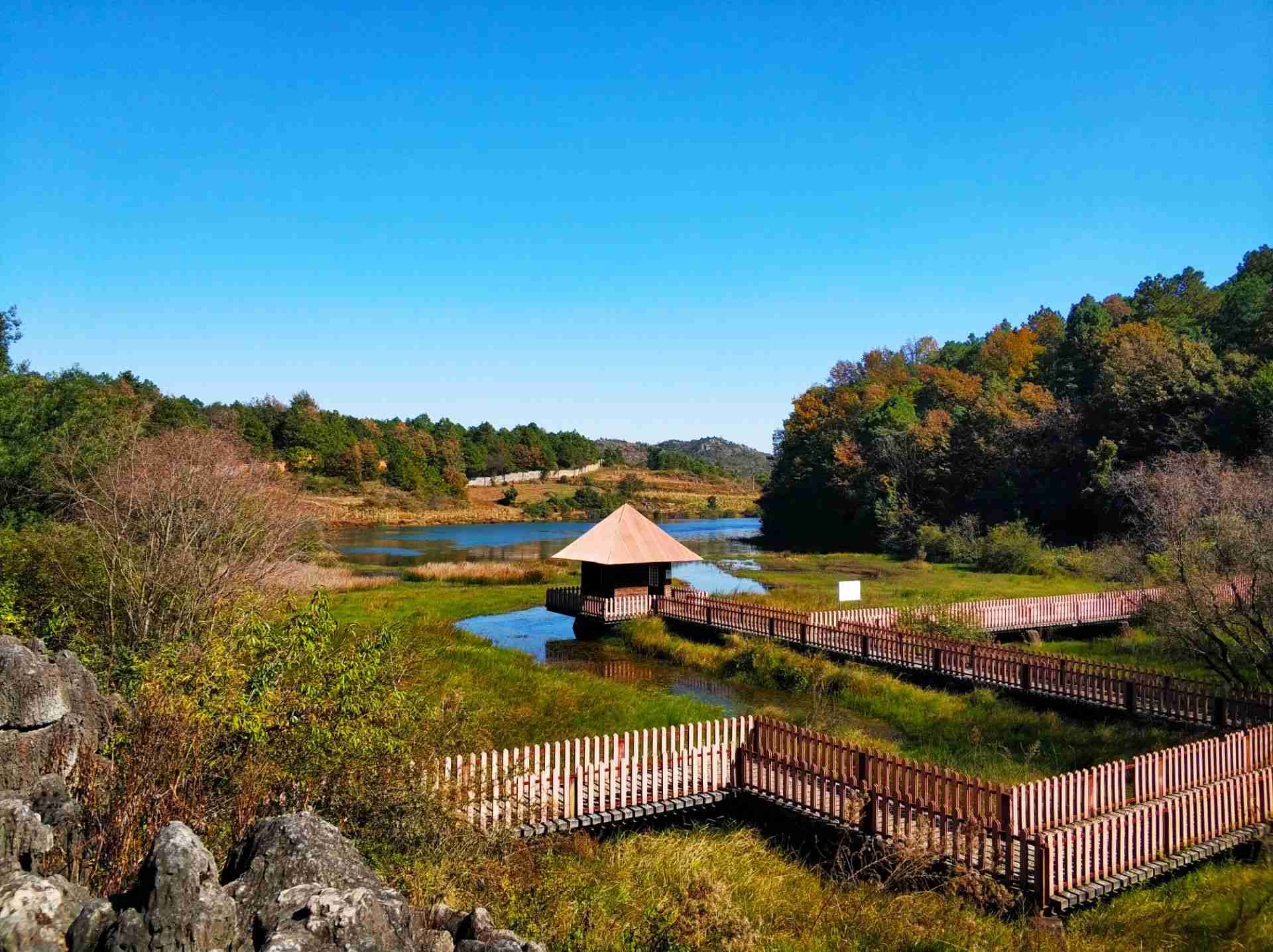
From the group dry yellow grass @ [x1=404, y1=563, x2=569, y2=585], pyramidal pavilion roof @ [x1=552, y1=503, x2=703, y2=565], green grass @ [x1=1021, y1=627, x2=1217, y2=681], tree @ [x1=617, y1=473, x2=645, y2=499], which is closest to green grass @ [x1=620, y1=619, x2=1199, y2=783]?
green grass @ [x1=1021, y1=627, x2=1217, y2=681]

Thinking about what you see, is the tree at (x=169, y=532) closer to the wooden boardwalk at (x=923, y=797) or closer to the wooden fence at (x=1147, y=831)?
the wooden boardwalk at (x=923, y=797)

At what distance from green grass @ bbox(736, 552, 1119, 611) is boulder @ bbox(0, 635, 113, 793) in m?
25.6

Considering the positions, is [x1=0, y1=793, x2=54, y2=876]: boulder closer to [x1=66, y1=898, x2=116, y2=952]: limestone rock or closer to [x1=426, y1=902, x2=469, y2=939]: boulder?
[x1=66, y1=898, x2=116, y2=952]: limestone rock

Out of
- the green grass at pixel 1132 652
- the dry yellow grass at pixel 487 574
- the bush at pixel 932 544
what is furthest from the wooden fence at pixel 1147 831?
the bush at pixel 932 544

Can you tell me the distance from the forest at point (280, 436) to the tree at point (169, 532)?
93cm

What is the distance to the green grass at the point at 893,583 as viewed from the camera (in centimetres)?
3422

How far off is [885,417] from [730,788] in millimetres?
66030

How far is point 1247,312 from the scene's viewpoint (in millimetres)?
64812

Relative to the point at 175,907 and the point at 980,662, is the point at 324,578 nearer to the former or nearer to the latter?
the point at 980,662

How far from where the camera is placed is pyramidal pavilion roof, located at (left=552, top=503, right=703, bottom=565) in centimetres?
3092

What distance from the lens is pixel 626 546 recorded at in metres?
31.3

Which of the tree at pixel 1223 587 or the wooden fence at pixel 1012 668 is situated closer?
the wooden fence at pixel 1012 668

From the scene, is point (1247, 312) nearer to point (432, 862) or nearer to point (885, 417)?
point (885, 417)

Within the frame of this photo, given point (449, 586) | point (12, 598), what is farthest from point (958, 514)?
point (12, 598)
